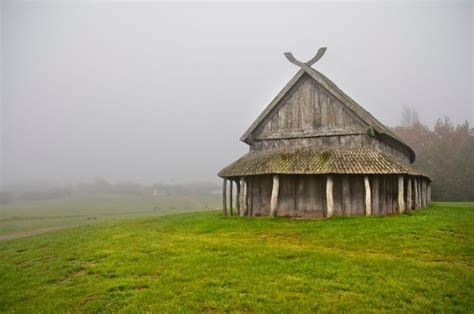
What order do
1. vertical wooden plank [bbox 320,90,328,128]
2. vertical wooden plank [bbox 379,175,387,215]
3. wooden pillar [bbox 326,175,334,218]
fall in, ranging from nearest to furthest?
wooden pillar [bbox 326,175,334,218]
vertical wooden plank [bbox 379,175,387,215]
vertical wooden plank [bbox 320,90,328,128]

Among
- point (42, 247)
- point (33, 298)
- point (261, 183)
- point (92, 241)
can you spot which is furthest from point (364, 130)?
point (42, 247)

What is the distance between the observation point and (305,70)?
75.4 ft

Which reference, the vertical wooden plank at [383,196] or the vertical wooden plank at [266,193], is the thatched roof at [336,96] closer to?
the vertical wooden plank at [383,196]

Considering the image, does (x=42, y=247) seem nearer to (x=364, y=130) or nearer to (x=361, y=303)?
(x=361, y=303)

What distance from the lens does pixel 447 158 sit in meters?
55.2

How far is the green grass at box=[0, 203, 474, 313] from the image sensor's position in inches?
316

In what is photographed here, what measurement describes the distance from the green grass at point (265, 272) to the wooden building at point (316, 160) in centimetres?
351

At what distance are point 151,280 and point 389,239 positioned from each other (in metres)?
9.49

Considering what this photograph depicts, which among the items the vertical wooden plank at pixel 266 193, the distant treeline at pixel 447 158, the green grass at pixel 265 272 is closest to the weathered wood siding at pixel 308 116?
the vertical wooden plank at pixel 266 193

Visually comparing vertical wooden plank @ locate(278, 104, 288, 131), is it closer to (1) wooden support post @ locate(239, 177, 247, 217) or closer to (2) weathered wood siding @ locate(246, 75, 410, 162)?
(2) weathered wood siding @ locate(246, 75, 410, 162)

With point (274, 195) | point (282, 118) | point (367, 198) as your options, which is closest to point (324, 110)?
point (282, 118)

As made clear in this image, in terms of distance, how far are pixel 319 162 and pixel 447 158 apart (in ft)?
151

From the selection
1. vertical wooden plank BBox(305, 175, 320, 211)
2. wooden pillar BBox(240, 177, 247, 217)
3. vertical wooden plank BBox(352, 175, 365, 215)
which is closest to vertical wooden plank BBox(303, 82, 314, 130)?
vertical wooden plank BBox(305, 175, 320, 211)

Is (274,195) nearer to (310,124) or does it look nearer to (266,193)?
(266,193)
